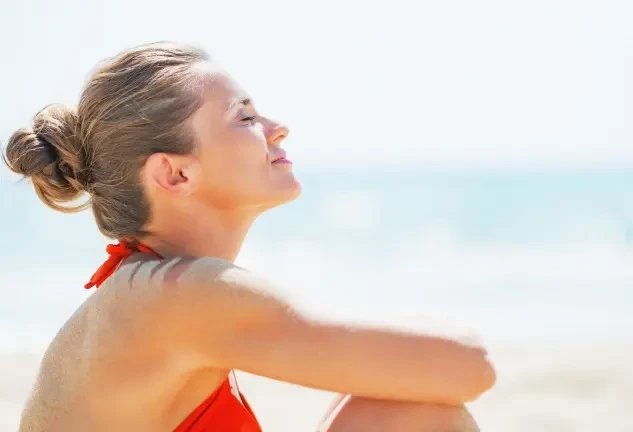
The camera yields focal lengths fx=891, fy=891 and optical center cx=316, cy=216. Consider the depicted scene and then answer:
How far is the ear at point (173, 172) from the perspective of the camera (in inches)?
82.9

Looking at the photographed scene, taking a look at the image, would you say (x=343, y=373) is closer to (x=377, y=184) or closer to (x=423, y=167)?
(x=377, y=184)

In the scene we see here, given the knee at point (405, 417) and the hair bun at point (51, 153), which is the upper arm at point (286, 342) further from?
the hair bun at point (51, 153)

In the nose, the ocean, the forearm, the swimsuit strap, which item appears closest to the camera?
the forearm

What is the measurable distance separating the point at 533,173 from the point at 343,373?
29746 mm

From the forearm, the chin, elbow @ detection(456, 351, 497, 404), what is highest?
the chin

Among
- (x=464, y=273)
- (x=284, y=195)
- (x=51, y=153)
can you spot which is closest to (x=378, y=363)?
(x=284, y=195)

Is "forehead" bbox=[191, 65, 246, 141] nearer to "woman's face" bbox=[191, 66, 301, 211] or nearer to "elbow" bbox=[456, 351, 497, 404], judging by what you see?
"woman's face" bbox=[191, 66, 301, 211]

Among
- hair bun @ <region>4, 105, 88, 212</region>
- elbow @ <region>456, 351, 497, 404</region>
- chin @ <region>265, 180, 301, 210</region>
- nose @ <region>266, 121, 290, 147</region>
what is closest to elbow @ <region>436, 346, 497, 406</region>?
elbow @ <region>456, 351, 497, 404</region>

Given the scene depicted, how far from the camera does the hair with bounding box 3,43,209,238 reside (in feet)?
6.92

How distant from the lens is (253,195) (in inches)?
85.0

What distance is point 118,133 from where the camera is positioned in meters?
2.13

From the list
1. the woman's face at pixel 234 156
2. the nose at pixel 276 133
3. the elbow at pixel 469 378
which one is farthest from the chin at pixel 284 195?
the elbow at pixel 469 378

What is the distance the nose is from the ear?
0.20 meters

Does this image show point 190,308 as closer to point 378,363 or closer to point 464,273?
point 378,363
